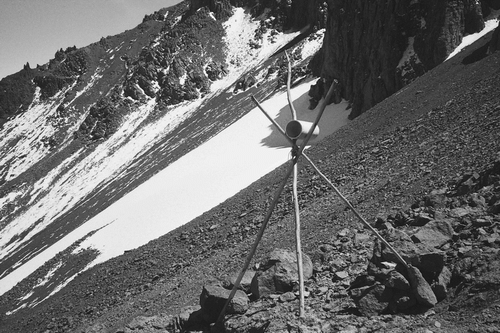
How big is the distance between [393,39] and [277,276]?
125 ft

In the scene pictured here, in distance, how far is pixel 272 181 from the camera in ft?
73.7

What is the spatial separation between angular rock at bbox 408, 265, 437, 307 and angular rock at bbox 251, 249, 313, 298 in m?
1.98

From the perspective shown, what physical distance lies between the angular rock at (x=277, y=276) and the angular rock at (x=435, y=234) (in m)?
2.06

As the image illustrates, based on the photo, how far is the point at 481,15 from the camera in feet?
105

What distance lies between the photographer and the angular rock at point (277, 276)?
5.75 m

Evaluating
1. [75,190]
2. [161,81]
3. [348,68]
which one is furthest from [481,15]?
[161,81]

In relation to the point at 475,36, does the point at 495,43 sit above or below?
above

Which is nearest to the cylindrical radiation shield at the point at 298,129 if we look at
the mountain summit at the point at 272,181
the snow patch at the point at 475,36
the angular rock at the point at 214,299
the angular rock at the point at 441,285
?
the mountain summit at the point at 272,181

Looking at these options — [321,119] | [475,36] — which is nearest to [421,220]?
[475,36]

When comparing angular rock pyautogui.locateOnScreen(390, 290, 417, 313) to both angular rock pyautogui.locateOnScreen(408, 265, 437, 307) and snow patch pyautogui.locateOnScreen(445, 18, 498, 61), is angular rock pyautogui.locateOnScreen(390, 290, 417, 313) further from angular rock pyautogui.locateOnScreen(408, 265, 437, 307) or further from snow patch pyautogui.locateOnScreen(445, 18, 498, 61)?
snow patch pyautogui.locateOnScreen(445, 18, 498, 61)

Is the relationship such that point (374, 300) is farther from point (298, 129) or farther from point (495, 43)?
point (495, 43)

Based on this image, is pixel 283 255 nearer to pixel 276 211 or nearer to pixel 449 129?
pixel 276 211

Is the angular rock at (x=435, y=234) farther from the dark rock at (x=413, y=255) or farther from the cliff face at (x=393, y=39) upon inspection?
the cliff face at (x=393, y=39)

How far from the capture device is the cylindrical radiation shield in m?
4.81
